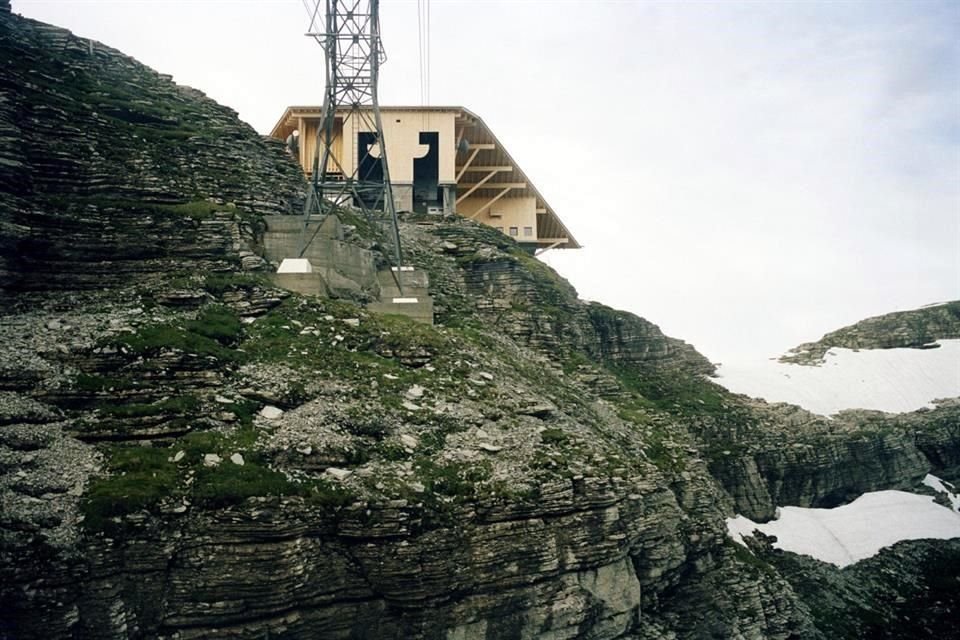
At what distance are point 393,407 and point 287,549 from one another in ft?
24.0

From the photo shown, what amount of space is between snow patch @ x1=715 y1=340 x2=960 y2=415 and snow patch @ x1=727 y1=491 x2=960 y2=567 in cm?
1075

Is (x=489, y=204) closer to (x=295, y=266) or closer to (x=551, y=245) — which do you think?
(x=551, y=245)

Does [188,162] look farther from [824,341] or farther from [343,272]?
[824,341]

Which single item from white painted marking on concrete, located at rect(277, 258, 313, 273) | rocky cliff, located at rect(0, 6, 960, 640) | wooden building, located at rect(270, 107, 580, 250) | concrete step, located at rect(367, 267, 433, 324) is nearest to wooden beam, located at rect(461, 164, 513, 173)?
wooden building, located at rect(270, 107, 580, 250)

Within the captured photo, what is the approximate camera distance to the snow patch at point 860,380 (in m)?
69.3

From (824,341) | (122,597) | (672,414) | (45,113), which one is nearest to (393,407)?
(122,597)

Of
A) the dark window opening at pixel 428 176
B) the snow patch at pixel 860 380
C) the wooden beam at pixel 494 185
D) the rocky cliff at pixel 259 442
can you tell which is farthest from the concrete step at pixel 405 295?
the snow patch at pixel 860 380

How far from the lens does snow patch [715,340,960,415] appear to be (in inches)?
2729

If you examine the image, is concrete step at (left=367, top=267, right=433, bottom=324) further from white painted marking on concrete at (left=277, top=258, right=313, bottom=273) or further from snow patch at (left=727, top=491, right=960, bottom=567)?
snow patch at (left=727, top=491, right=960, bottom=567)

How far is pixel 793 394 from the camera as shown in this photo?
6950 cm

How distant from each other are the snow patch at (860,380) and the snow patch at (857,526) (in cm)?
1075

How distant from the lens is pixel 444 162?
62344 millimetres

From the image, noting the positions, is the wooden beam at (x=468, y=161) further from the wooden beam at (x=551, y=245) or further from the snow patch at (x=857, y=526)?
the snow patch at (x=857, y=526)

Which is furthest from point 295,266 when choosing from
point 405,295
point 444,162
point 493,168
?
point 493,168
